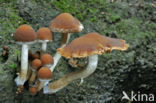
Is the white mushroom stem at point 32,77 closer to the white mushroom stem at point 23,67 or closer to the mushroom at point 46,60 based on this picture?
the white mushroom stem at point 23,67

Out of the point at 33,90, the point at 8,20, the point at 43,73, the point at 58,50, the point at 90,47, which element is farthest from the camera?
the point at 8,20

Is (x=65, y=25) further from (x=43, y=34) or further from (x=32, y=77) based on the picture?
(x=32, y=77)

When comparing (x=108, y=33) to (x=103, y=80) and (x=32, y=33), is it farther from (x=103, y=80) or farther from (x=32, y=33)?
(x=32, y=33)

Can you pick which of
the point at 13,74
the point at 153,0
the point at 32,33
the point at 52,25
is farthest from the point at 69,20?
the point at 153,0

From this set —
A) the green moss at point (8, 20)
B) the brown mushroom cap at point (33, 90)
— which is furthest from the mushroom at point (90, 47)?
the green moss at point (8, 20)

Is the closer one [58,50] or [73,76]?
[58,50]

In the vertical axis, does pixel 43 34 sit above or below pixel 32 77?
above

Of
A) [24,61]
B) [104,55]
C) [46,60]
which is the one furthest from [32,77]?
[104,55]
